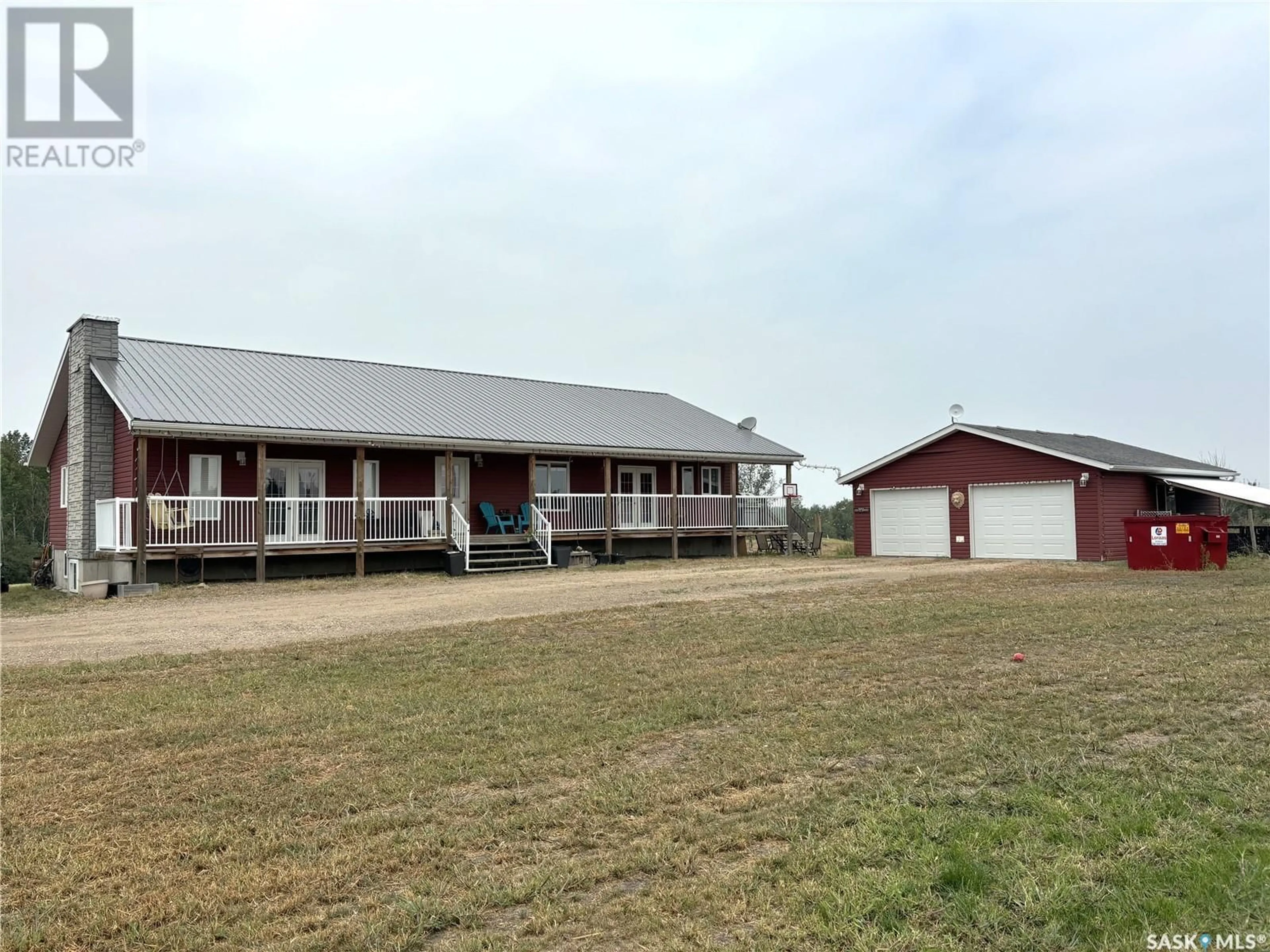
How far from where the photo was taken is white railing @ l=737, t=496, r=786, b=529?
25.5 m

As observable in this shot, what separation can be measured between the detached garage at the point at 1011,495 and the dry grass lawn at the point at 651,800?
13.9 meters

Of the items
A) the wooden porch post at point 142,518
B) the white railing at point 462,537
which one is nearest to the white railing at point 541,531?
the white railing at point 462,537

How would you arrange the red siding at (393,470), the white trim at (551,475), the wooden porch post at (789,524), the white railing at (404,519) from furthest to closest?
the wooden porch post at (789,524) → the white trim at (551,475) → the white railing at (404,519) → the red siding at (393,470)

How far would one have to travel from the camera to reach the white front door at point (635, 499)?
2372cm

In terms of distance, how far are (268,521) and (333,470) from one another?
258 cm

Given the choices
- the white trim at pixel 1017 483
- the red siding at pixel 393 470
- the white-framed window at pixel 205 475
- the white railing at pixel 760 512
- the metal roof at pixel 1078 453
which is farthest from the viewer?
the white railing at pixel 760 512

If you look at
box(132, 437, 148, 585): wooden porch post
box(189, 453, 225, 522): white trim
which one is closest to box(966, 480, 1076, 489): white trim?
box(189, 453, 225, 522): white trim

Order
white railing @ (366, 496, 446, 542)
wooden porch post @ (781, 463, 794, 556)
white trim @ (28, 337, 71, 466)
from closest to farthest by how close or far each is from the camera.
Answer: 1. white railing @ (366, 496, 446, 542)
2. white trim @ (28, 337, 71, 466)
3. wooden porch post @ (781, 463, 794, 556)

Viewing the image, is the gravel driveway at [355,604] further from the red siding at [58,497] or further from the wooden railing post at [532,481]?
the red siding at [58,497]

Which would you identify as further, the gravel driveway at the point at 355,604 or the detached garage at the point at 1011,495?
the detached garage at the point at 1011,495

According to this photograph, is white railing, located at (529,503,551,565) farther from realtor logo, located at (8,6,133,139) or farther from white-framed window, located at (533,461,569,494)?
realtor logo, located at (8,6,133,139)

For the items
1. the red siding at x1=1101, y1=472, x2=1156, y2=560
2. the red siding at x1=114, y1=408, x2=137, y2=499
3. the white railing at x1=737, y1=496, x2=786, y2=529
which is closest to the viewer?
the red siding at x1=114, y1=408, x2=137, y2=499

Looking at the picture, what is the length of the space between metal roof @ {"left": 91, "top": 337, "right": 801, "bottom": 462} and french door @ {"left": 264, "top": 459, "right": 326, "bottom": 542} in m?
1.34

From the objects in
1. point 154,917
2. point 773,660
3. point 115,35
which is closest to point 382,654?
point 773,660
